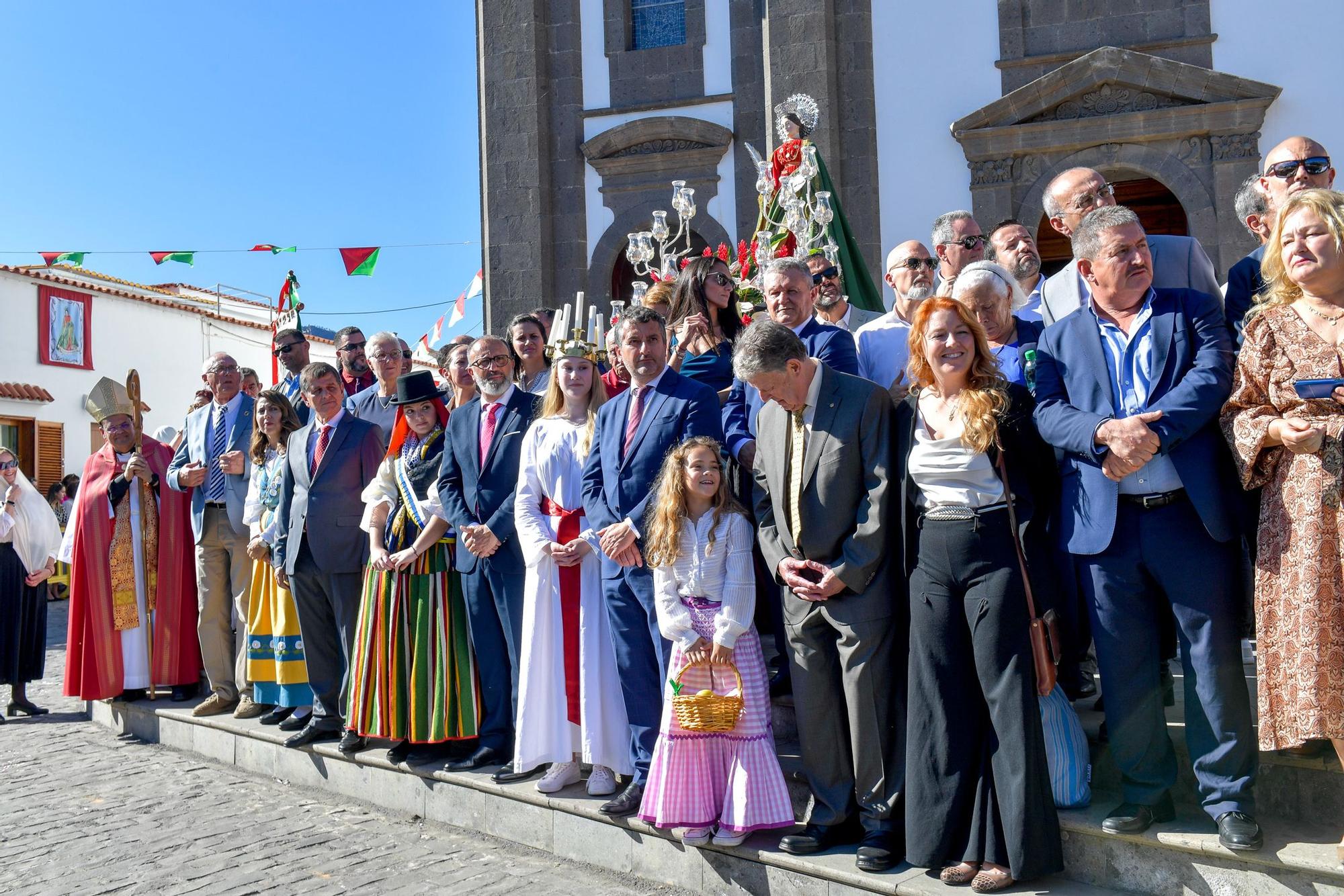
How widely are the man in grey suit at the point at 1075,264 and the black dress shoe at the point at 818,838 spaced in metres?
2.01

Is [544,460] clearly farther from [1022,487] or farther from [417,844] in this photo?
[1022,487]

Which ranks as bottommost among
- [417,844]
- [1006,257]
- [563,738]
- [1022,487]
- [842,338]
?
[417,844]

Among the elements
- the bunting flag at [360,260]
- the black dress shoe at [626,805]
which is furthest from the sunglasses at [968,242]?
the bunting flag at [360,260]

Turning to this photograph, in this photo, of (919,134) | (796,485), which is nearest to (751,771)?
(796,485)

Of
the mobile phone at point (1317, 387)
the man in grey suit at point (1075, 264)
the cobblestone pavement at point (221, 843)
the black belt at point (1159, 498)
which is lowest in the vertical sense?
the cobblestone pavement at point (221, 843)

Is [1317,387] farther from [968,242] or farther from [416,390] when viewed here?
[416,390]

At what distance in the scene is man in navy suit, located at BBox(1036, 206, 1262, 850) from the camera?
344 centimetres

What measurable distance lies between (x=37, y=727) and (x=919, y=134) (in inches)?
350

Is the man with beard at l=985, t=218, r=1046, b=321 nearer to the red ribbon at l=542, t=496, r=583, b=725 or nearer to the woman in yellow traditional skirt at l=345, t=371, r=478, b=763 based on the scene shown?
the red ribbon at l=542, t=496, r=583, b=725

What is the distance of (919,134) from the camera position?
36.9ft

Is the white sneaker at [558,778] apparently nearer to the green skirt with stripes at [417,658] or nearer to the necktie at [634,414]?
the green skirt with stripes at [417,658]

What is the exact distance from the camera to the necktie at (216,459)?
23.4 ft

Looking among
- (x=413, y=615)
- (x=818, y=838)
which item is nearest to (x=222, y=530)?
(x=413, y=615)

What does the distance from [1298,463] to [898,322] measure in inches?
86.6
